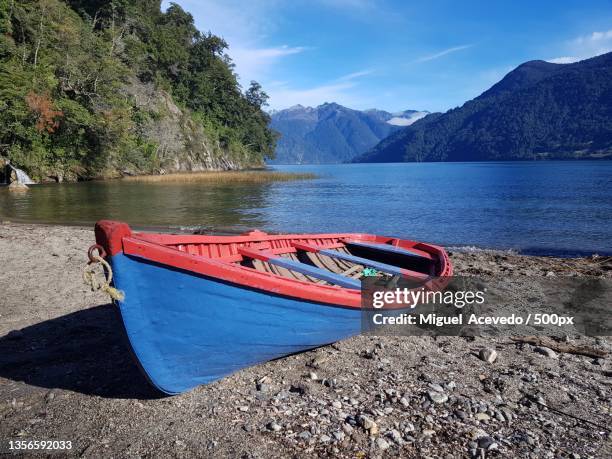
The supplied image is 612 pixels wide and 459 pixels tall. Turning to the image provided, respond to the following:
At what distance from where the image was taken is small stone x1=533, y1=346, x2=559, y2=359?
5.37 meters

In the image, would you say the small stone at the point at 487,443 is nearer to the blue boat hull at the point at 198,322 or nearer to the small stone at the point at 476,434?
the small stone at the point at 476,434

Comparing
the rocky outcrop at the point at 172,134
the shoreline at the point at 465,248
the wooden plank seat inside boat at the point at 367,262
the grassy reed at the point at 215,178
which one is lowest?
the shoreline at the point at 465,248

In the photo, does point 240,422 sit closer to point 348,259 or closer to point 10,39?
point 348,259

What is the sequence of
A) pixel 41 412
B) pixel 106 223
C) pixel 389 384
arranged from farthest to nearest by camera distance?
1. pixel 389 384
2. pixel 41 412
3. pixel 106 223

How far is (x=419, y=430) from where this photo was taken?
3865mm

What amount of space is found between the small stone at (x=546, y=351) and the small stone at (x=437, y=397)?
1989mm

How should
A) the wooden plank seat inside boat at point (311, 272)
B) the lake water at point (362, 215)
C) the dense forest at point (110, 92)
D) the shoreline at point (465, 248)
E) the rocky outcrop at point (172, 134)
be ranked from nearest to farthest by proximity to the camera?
1. the wooden plank seat inside boat at point (311, 272)
2. the shoreline at point (465, 248)
3. the lake water at point (362, 215)
4. the dense forest at point (110, 92)
5. the rocky outcrop at point (172, 134)

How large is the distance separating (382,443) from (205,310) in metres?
2.08

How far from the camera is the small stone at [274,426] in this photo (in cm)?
386

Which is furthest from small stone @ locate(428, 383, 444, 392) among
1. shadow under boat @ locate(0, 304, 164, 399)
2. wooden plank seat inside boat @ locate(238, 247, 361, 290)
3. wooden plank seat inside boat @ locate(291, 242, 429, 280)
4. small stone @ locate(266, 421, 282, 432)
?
shadow under boat @ locate(0, 304, 164, 399)

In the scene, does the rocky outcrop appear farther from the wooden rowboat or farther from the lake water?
the wooden rowboat

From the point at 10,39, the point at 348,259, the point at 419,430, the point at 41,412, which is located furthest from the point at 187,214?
the point at 10,39

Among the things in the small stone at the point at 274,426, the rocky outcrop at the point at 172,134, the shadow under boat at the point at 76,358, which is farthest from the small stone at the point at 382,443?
the rocky outcrop at the point at 172,134

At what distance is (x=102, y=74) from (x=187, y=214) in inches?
1037
